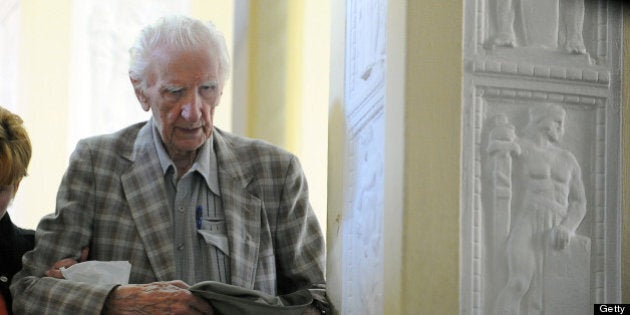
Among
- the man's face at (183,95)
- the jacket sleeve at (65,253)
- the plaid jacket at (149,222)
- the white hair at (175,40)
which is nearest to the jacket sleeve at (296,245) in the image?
the plaid jacket at (149,222)

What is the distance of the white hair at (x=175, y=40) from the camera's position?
384cm

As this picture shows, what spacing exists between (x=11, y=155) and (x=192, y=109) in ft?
1.68

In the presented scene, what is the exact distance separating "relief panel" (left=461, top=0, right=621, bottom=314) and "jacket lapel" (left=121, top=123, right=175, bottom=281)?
930 millimetres

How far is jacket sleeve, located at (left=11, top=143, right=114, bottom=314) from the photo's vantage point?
11.3ft

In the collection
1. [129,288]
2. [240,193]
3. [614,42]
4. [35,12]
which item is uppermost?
[35,12]

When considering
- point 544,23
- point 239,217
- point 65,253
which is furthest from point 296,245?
point 544,23

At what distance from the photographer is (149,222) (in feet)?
11.9

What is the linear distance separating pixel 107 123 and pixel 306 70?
860 mm

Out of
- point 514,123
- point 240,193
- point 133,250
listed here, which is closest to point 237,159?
point 240,193

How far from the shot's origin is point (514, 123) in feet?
A: 10.1

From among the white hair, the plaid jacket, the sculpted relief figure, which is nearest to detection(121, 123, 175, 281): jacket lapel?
the plaid jacket

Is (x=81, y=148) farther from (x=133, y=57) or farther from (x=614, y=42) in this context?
(x=614, y=42)

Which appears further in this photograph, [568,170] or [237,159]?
[237,159]

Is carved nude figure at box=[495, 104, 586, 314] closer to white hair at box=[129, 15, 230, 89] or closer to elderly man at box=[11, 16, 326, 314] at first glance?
elderly man at box=[11, 16, 326, 314]
